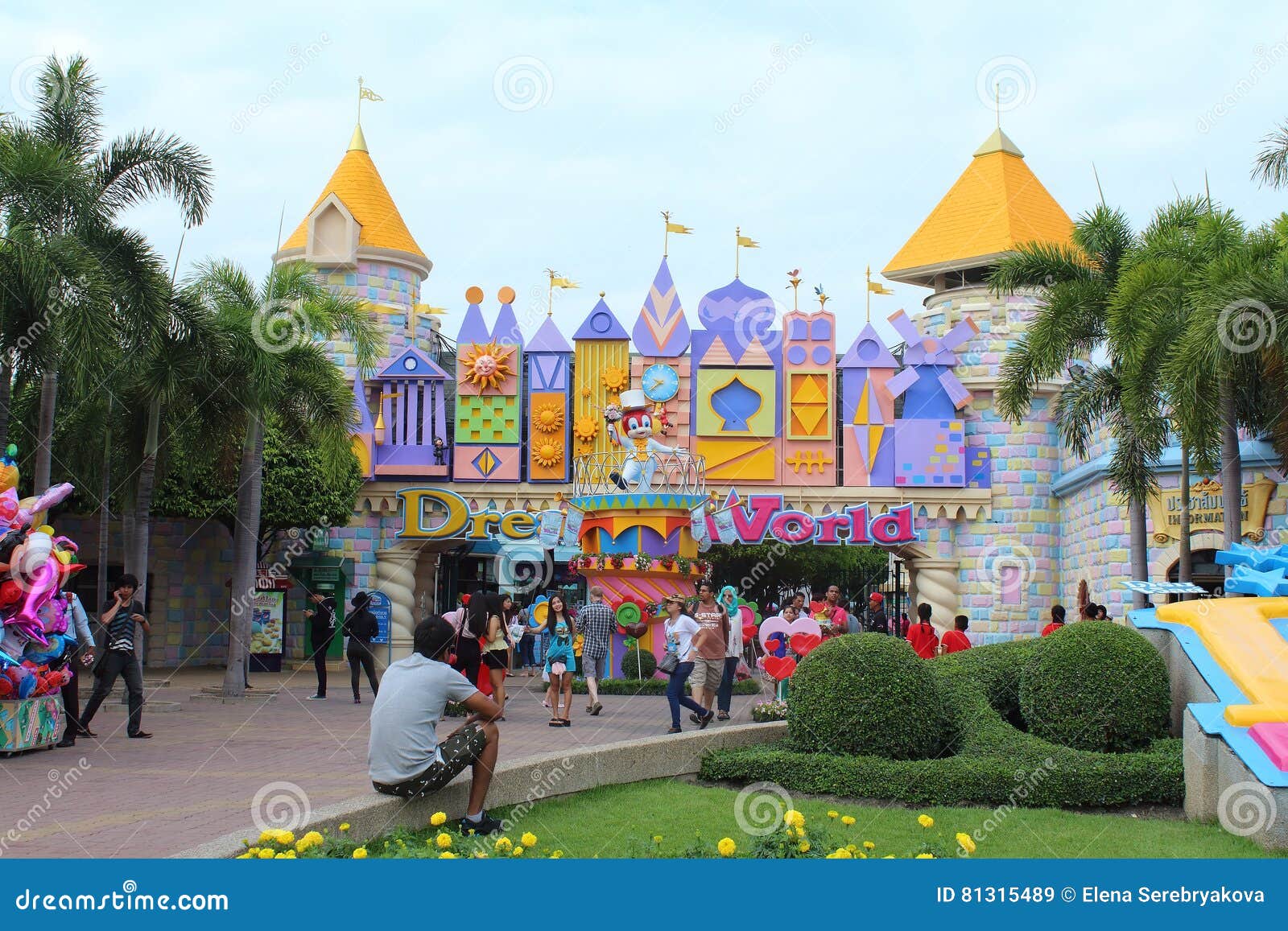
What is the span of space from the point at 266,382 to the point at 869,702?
11202 mm

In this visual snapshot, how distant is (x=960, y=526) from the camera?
28891mm

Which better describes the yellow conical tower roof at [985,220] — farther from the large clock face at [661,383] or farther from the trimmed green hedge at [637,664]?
the trimmed green hedge at [637,664]

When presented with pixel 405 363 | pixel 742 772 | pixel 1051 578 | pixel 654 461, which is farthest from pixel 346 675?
pixel 742 772

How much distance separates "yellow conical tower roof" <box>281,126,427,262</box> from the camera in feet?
102

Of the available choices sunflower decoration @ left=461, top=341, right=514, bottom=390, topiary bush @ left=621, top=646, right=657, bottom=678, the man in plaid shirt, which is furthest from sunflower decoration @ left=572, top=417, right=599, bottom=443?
the man in plaid shirt

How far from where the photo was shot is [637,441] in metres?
24.1

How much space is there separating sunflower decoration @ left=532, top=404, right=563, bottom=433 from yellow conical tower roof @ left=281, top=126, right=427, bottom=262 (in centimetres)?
537

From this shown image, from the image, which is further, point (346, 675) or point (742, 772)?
point (346, 675)

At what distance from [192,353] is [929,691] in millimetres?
11230

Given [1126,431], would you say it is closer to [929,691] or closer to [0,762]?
[929,691]

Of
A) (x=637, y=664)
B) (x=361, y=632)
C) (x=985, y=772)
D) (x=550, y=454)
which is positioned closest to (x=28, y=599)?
(x=361, y=632)

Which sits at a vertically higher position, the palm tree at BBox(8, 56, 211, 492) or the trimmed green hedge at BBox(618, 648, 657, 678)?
the palm tree at BBox(8, 56, 211, 492)

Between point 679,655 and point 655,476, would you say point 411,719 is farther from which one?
point 655,476

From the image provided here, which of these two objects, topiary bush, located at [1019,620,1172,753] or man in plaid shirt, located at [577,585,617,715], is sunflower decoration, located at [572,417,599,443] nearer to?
man in plaid shirt, located at [577,585,617,715]
